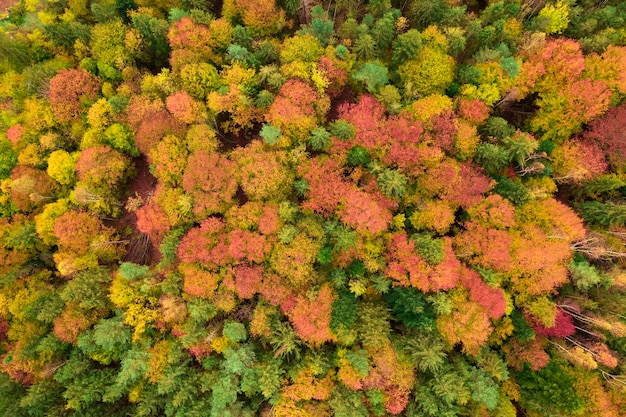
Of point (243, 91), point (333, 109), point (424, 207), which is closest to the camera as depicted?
point (424, 207)

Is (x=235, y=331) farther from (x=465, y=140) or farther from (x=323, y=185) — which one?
(x=465, y=140)

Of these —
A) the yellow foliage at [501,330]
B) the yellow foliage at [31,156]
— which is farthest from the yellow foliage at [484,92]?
the yellow foliage at [31,156]

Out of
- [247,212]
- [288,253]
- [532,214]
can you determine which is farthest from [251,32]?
[532,214]

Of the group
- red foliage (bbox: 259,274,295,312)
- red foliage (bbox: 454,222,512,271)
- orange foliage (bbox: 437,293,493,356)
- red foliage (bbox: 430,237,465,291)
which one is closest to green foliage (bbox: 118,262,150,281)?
red foliage (bbox: 259,274,295,312)

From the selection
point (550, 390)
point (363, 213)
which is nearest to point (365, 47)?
point (363, 213)

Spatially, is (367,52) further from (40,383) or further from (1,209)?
(40,383)

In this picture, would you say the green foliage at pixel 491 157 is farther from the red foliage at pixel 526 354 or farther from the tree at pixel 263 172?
the tree at pixel 263 172
